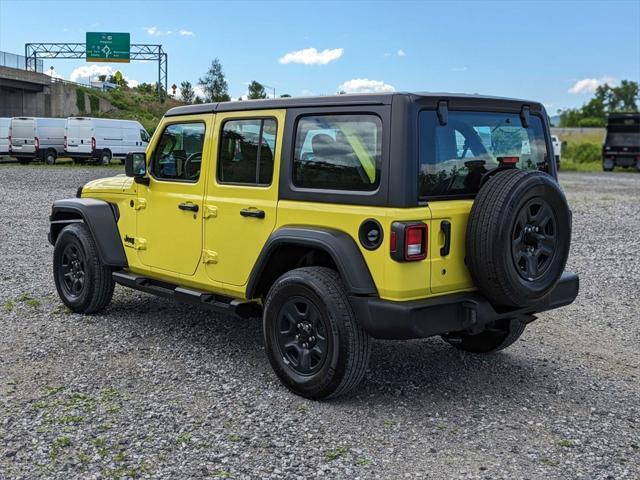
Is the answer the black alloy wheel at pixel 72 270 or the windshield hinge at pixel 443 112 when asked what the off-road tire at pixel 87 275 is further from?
the windshield hinge at pixel 443 112

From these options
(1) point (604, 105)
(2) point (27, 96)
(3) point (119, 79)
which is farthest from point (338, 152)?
(1) point (604, 105)

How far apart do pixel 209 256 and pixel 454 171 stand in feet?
6.29

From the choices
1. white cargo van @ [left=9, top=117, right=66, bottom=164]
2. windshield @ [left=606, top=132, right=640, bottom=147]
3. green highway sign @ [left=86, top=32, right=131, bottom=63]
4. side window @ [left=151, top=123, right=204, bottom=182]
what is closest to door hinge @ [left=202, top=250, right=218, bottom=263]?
side window @ [left=151, top=123, right=204, bottom=182]

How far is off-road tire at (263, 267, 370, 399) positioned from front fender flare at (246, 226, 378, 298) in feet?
0.42

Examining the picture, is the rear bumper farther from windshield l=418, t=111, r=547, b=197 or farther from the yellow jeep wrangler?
windshield l=418, t=111, r=547, b=197

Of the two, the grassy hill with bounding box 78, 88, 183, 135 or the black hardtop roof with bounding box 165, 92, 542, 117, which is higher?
the grassy hill with bounding box 78, 88, 183, 135

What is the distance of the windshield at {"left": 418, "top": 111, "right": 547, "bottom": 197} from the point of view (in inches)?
170

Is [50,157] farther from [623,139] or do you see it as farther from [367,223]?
[367,223]

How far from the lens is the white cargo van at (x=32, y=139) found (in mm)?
31062

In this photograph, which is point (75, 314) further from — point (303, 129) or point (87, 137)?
point (87, 137)

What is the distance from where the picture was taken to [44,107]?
58.6 meters

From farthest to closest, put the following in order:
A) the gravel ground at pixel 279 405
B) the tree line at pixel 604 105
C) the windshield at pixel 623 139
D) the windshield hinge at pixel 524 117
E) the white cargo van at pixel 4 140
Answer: the tree line at pixel 604 105 < the windshield at pixel 623 139 < the white cargo van at pixel 4 140 < the windshield hinge at pixel 524 117 < the gravel ground at pixel 279 405

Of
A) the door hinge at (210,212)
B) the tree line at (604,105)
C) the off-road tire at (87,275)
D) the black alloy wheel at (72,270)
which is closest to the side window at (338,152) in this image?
the door hinge at (210,212)

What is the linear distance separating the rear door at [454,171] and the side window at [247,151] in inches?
45.2
